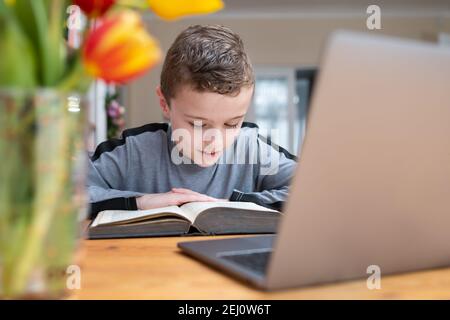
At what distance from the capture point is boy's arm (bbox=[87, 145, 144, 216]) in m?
0.93

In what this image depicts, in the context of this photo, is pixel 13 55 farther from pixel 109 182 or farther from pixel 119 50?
pixel 109 182

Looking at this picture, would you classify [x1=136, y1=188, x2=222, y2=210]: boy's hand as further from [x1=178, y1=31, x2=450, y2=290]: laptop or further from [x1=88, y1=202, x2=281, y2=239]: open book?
[x1=178, y1=31, x2=450, y2=290]: laptop

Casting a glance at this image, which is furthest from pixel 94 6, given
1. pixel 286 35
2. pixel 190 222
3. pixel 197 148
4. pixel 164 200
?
pixel 286 35

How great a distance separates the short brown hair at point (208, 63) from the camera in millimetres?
1022

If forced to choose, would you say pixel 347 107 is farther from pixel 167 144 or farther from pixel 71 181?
pixel 167 144

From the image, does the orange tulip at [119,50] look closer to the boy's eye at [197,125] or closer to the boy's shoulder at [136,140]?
the boy's eye at [197,125]

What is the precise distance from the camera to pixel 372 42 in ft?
1.18

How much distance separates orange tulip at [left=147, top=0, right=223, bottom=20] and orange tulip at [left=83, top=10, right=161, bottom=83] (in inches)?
1.0

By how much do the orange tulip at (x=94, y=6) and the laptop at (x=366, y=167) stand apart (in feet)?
0.61

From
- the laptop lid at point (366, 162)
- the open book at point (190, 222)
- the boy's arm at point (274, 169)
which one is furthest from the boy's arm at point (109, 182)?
the laptop lid at point (366, 162)

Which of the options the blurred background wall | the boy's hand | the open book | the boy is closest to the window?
the blurred background wall

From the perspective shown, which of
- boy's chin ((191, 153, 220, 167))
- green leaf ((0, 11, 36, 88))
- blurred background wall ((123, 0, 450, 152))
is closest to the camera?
green leaf ((0, 11, 36, 88))
